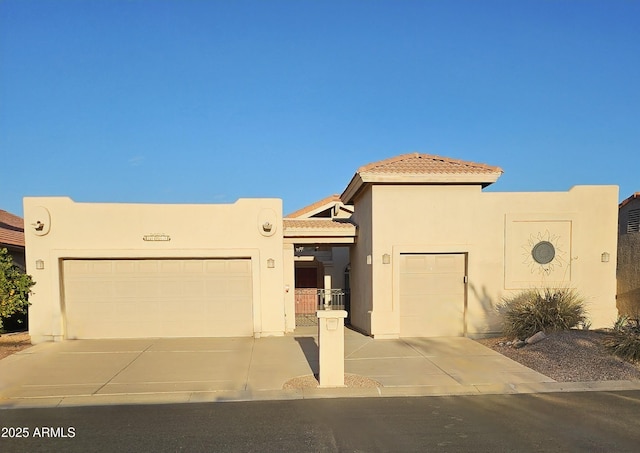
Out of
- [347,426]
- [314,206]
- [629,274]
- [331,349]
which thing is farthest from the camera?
[314,206]

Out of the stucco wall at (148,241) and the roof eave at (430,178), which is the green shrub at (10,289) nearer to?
the stucco wall at (148,241)

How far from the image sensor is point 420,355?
8.82m

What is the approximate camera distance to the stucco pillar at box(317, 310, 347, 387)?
659cm

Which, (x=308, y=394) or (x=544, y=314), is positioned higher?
(x=544, y=314)

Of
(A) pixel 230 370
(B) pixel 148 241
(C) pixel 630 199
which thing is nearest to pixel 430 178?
(A) pixel 230 370

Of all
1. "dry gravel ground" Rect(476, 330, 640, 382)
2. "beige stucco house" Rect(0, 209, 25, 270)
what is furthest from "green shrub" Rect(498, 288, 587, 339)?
"beige stucco house" Rect(0, 209, 25, 270)

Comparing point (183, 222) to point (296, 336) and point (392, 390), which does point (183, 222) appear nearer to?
point (296, 336)

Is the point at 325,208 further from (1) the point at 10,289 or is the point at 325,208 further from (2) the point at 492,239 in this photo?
(1) the point at 10,289

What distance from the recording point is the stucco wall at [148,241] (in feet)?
35.2

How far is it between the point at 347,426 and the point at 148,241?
813cm

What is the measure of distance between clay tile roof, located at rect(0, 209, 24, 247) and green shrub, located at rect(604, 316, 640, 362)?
58.2 feet

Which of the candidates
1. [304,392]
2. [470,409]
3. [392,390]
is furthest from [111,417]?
[470,409]

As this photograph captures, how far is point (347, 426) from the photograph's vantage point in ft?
16.8

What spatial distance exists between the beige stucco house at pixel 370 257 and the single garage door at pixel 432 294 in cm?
3
